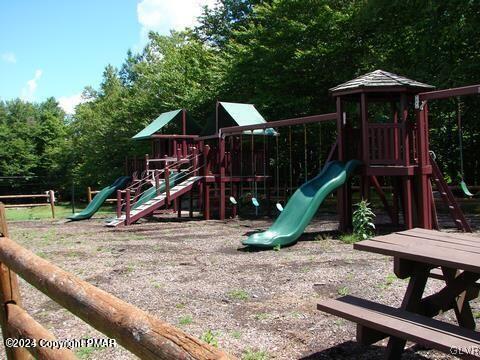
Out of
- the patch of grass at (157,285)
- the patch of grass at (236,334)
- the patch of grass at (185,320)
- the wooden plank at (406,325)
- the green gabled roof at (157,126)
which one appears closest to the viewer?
the wooden plank at (406,325)

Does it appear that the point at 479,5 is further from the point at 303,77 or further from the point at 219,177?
the point at 219,177

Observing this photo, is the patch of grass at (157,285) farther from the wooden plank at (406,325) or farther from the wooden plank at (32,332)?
the wooden plank at (406,325)

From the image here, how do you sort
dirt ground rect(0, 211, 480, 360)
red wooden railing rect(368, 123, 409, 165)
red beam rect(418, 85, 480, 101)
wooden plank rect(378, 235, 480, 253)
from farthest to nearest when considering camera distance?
red wooden railing rect(368, 123, 409, 165) → red beam rect(418, 85, 480, 101) → dirt ground rect(0, 211, 480, 360) → wooden plank rect(378, 235, 480, 253)

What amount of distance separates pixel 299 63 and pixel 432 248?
726 inches

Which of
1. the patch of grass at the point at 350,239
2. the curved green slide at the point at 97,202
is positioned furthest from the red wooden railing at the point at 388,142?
the curved green slide at the point at 97,202

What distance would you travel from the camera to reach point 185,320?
178 inches

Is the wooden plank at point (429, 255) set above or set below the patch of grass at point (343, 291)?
above

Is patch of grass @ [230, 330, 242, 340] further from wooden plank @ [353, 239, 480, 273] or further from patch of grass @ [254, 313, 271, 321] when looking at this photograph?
wooden plank @ [353, 239, 480, 273]

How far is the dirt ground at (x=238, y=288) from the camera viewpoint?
3895 millimetres

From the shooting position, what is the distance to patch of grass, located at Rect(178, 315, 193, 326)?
14.6 feet

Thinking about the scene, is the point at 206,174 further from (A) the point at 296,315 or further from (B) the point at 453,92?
(A) the point at 296,315

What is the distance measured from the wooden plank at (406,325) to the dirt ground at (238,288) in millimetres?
571

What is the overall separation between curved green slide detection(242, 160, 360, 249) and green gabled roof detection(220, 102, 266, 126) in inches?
274

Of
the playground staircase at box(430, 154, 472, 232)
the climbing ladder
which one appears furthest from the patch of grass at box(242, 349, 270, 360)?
the climbing ladder
